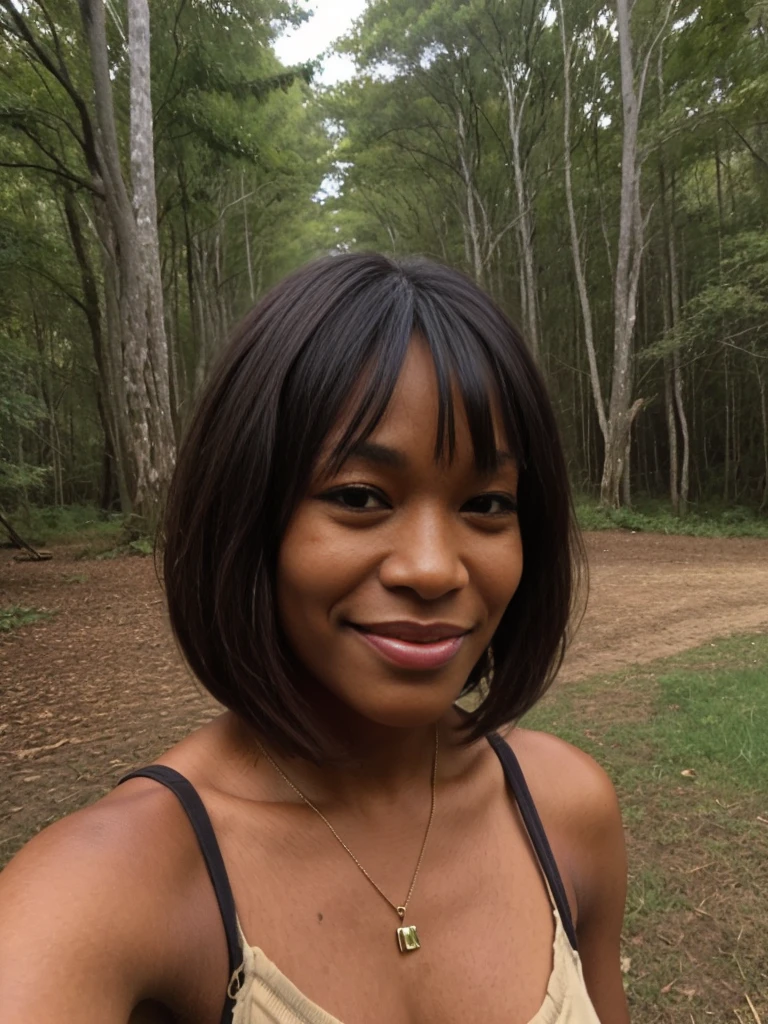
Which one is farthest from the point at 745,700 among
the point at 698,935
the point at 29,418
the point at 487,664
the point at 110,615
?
the point at 29,418

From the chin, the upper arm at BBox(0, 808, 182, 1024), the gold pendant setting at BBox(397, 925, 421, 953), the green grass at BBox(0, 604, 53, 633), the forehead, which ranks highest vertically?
the forehead

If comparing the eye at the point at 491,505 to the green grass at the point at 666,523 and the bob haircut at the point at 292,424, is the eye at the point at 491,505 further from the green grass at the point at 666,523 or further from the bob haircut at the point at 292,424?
the green grass at the point at 666,523

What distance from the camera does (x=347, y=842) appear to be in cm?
100

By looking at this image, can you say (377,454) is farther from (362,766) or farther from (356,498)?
(362,766)

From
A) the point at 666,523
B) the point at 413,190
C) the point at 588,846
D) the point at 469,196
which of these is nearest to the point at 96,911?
the point at 588,846

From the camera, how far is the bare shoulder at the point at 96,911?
0.69 metres

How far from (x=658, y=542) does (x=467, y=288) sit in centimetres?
1250

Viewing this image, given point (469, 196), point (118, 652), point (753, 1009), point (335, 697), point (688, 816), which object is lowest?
point (753, 1009)

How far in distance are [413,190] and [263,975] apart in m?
23.2

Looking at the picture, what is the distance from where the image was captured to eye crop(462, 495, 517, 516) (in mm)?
971

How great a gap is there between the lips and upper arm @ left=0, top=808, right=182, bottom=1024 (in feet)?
1.21

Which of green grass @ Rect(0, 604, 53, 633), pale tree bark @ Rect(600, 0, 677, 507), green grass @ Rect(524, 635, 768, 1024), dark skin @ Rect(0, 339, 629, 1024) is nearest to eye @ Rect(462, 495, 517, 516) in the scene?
dark skin @ Rect(0, 339, 629, 1024)

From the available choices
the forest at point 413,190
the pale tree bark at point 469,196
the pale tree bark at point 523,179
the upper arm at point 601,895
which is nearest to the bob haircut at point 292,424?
the upper arm at point 601,895

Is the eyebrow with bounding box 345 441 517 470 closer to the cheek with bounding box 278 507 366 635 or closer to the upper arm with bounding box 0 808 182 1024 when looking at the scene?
the cheek with bounding box 278 507 366 635
